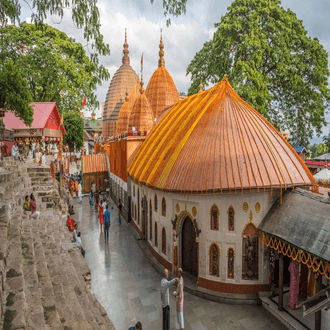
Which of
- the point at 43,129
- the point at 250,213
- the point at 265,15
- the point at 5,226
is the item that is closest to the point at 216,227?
the point at 250,213

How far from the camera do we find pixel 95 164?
98.9ft

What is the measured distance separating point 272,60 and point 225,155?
46.5ft

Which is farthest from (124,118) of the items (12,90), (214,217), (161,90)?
(214,217)

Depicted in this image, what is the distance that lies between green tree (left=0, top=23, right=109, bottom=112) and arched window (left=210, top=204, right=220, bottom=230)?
13371 millimetres

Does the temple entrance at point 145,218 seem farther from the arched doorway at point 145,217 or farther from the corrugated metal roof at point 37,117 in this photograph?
the corrugated metal roof at point 37,117

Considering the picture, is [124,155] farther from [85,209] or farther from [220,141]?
[220,141]

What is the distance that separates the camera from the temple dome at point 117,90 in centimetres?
4725

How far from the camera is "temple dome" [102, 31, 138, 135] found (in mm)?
47250

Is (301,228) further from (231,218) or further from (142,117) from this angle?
(142,117)

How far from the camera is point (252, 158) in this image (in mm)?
9234

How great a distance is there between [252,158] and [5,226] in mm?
7963

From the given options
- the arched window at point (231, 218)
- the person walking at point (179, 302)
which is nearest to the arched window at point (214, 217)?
the arched window at point (231, 218)

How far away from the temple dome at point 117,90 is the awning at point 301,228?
133ft

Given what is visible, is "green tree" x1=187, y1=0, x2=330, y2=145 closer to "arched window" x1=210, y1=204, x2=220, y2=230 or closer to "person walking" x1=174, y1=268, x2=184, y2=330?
"arched window" x1=210, y1=204, x2=220, y2=230
